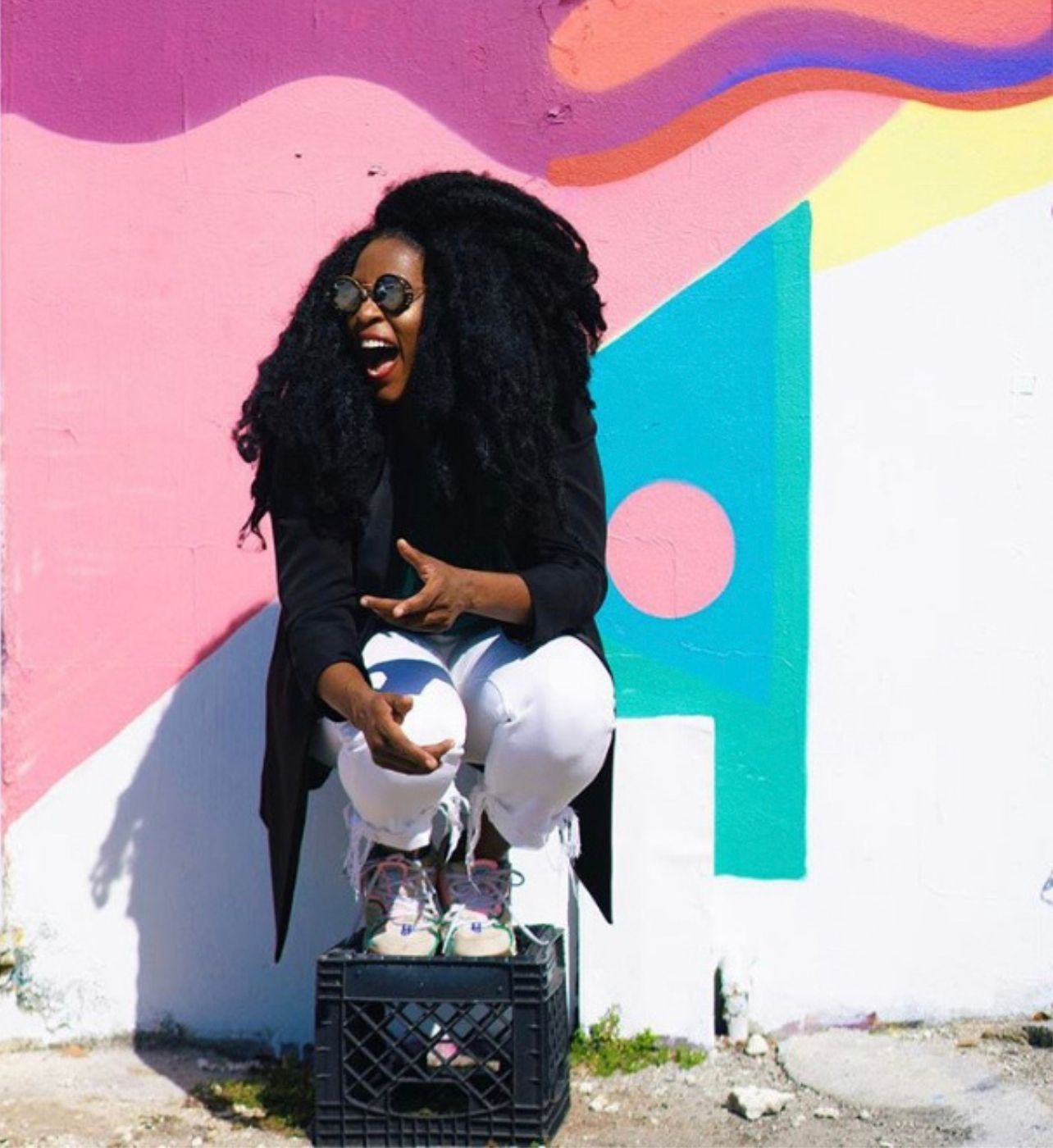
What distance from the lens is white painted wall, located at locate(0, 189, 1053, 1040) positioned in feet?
12.3

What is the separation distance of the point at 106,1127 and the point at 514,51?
2110 millimetres

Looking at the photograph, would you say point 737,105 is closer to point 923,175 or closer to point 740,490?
point 923,175

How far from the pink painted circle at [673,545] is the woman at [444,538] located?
451mm

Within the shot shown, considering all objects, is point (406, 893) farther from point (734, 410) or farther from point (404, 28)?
point (404, 28)

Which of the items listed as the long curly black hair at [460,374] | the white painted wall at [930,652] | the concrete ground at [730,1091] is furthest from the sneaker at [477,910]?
the white painted wall at [930,652]

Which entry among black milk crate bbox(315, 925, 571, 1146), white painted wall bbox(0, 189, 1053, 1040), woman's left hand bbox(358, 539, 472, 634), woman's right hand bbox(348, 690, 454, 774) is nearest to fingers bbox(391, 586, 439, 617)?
woman's left hand bbox(358, 539, 472, 634)

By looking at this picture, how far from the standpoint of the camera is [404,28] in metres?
3.81

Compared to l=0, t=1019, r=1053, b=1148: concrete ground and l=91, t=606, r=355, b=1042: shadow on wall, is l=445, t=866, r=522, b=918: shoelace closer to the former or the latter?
l=0, t=1019, r=1053, b=1148: concrete ground

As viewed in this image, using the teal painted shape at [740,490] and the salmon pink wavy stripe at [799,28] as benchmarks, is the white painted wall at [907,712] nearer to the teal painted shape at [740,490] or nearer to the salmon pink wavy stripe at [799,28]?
the teal painted shape at [740,490]

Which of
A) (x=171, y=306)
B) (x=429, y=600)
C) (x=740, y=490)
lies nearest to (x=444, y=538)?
(x=429, y=600)

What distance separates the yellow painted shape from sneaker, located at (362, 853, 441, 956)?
143 cm

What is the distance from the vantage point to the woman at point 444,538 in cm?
308

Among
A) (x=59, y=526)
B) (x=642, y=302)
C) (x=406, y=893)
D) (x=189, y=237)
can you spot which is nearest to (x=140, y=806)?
(x=59, y=526)

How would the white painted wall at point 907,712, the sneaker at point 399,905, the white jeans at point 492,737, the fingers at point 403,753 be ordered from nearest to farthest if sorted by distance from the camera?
the fingers at point 403,753, the white jeans at point 492,737, the sneaker at point 399,905, the white painted wall at point 907,712
